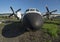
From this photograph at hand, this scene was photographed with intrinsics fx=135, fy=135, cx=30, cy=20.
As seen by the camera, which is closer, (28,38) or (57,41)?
(57,41)

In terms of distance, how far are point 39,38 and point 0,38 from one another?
3.52 meters

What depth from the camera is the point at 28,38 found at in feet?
40.1

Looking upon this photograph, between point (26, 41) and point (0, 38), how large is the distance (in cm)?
253

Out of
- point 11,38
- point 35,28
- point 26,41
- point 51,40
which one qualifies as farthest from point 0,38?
point 51,40

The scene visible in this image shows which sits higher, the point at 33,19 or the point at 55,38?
the point at 33,19

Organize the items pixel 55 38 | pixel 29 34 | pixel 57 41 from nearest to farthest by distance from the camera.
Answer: pixel 57 41, pixel 55 38, pixel 29 34

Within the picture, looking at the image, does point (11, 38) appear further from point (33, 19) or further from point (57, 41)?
point (57, 41)

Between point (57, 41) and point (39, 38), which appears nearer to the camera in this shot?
point (57, 41)

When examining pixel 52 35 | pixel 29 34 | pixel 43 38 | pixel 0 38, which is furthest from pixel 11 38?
pixel 52 35

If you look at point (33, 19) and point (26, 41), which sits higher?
point (33, 19)

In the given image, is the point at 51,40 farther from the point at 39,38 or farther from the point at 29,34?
the point at 29,34

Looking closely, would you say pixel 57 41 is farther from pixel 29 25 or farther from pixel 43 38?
pixel 29 25

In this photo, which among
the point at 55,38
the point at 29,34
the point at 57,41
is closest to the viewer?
the point at 57,41

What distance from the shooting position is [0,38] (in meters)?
12.2
